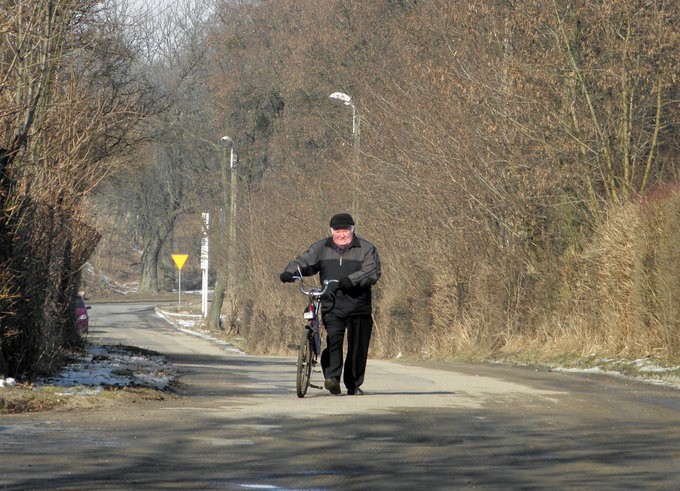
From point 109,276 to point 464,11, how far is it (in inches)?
2906

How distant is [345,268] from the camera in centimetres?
1508

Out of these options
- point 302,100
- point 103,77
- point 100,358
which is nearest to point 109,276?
point 302,100

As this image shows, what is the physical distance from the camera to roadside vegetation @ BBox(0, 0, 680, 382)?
17.6 meters

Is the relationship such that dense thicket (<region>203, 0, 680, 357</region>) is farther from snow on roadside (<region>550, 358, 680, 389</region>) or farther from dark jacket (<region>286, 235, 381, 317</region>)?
dark jacket (<region>286, 235, 381, 317</region>)

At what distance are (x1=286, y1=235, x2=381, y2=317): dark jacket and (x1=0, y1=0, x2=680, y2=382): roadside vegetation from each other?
2875mm

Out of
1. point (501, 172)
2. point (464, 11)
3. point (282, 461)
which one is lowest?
point (282, 461)

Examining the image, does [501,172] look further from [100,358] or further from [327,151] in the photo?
[327,151]

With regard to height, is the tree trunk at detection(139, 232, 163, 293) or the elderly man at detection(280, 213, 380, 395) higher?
the tree trunk at detection(139, 232, 163, 293)

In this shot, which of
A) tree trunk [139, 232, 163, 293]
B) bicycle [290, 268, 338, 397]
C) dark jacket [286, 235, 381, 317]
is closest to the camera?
bicycle [290, 268, 338, 397]

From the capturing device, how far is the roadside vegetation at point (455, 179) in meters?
17.6

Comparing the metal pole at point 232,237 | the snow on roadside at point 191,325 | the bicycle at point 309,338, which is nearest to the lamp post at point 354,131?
the snow on roadside at point 191,325

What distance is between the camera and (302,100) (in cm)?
5481

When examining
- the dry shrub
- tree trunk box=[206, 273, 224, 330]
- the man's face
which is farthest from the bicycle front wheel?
tree trunk box=[206, 273, 224, 330]

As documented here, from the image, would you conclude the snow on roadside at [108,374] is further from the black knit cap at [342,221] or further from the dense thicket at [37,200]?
the black knit cap at [342,221]
